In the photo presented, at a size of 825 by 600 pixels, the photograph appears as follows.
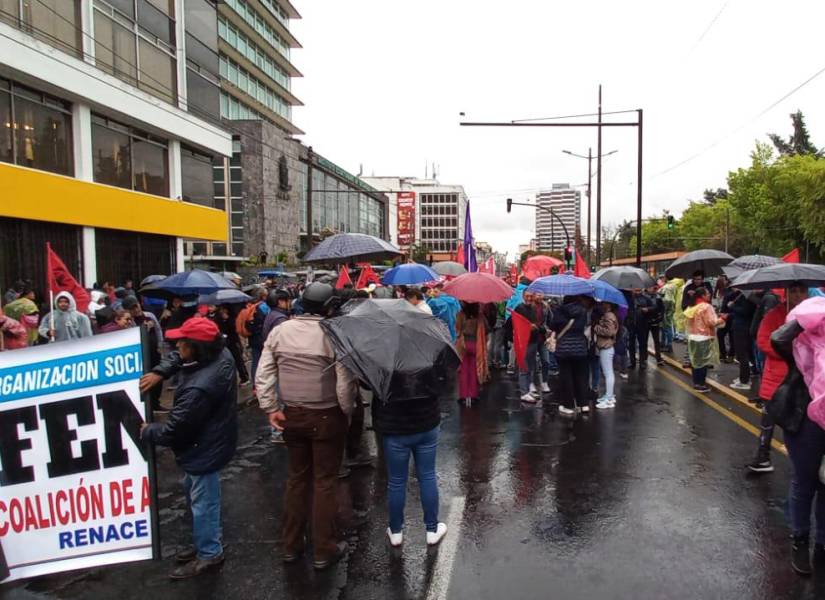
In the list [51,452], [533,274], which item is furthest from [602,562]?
[533,274]

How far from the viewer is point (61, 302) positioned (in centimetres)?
817

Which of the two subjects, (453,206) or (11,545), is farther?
(453,206)

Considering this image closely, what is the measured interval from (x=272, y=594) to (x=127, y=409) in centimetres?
149

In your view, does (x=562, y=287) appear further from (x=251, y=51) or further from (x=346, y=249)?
(x=251, y=51)

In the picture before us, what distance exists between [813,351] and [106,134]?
19190 mm

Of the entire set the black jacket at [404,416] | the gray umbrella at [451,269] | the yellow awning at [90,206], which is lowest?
the black jacket at [404,416]

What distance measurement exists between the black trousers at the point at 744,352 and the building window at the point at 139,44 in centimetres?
1807

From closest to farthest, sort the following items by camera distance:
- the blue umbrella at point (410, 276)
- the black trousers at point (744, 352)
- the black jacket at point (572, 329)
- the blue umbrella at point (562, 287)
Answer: the blue umbrella at point (562, 287), the black jacket at point (572, 329), the black trousers at point (744, 352), the blue umbrella at point (410, 276)

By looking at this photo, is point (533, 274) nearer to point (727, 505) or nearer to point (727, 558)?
point (727, 505)

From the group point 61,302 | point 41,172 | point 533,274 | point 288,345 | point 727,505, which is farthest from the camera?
point 41,172

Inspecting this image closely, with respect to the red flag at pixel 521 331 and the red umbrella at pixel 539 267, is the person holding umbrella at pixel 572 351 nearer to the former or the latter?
the red flag at pixel 521 331

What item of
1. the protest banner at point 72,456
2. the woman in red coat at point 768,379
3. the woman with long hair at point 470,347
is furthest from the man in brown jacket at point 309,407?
the woman with long hair at point 470,347

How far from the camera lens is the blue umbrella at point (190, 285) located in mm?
8852

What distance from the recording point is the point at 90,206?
54.6 ft
